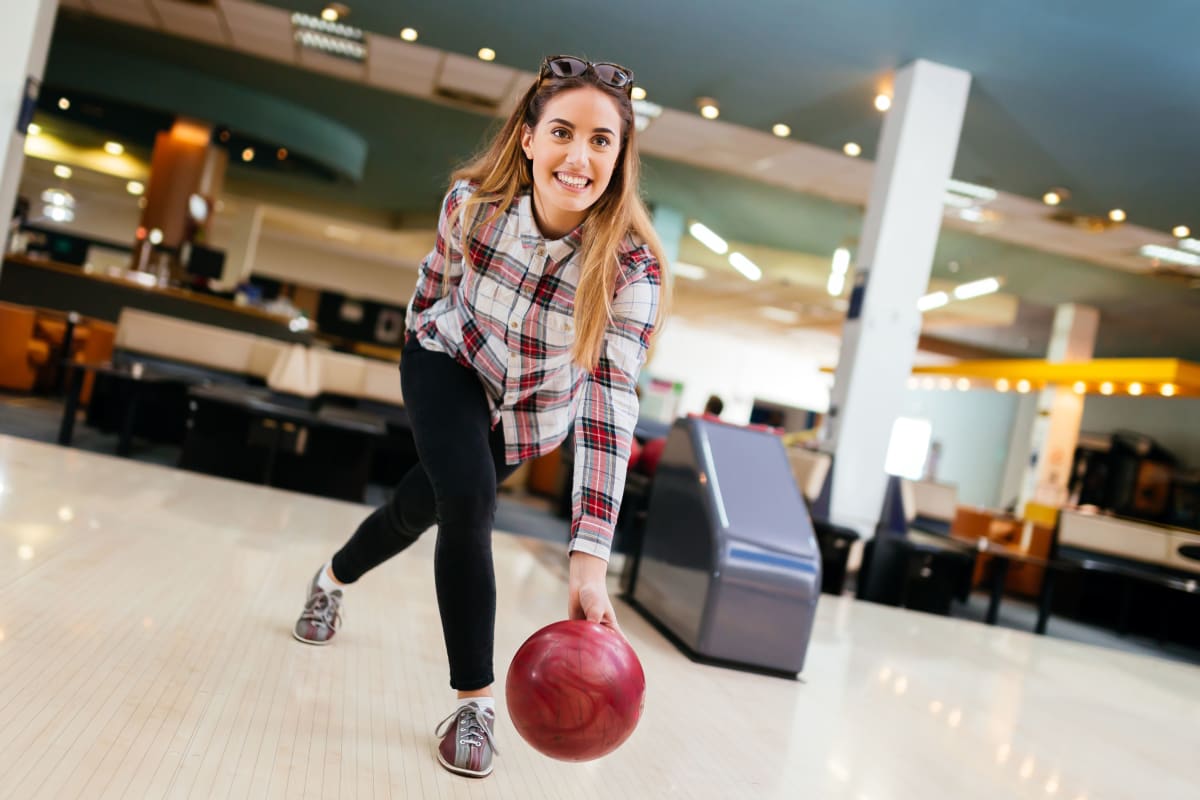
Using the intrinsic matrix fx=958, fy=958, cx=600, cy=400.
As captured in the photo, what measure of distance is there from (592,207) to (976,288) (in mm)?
11952

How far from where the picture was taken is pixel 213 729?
169 cm

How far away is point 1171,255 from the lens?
9.41m

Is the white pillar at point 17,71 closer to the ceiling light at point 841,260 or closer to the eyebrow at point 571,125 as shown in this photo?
the eyebrow at point 571,125

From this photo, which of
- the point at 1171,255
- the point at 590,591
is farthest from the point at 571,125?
the point at 1171,255

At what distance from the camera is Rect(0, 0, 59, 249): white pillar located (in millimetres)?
5602

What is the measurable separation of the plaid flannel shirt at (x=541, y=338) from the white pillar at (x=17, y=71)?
511cm

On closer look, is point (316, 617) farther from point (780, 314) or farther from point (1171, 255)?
point (780, 314)

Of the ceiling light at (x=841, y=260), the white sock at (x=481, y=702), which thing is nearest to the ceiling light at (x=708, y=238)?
the ceiling light at (x=841, y=260)

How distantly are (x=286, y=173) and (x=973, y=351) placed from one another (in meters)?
13.1

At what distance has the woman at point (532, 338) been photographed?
5.35ft

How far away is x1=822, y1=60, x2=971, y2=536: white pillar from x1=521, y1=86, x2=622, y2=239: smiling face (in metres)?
4.74

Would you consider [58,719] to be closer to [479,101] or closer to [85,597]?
[85,597]

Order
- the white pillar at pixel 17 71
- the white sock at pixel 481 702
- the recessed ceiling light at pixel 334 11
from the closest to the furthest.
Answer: the white sock at pixel 481 702
the white pillar at pixel 17 71
the recessed ceiling light at pixel 334 11

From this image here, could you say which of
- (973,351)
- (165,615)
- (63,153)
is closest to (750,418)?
(973,351)
